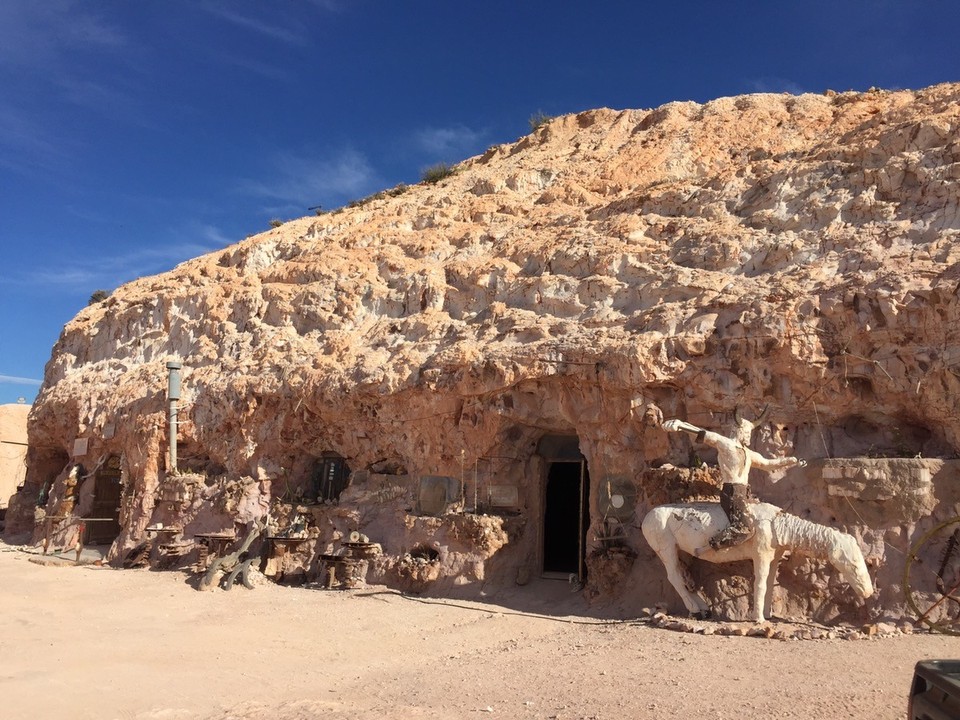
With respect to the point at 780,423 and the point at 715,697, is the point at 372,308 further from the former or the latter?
the point at 715,697

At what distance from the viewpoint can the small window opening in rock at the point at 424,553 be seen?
40.0 ft

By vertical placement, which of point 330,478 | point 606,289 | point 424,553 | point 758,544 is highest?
point 606,289

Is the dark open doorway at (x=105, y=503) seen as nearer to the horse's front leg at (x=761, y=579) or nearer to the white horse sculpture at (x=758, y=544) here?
the white horse sculpture at (x=758, y=544)

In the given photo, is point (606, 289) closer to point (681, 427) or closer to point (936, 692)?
point (681, 427)

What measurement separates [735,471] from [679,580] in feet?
4.98

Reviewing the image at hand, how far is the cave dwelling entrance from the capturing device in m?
12.9

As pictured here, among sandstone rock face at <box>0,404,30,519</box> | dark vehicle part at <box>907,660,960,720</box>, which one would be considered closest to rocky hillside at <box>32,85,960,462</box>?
dark vehicle part at <box>907,660,960,720</box>

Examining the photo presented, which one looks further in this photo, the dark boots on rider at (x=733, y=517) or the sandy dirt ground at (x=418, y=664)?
the dark boots on rider at (x=733, y=517)

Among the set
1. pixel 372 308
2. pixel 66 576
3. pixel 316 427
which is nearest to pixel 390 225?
pixel 372 308

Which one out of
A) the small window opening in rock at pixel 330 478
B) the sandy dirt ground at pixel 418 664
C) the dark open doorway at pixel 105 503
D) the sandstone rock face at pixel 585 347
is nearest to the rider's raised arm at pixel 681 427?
the sandstone rock face at pixel 585 347

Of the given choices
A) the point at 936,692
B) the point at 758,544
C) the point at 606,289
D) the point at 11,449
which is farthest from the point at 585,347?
the point at 11,449

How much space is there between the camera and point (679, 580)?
922 centimetres

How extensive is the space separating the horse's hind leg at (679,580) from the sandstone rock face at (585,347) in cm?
44

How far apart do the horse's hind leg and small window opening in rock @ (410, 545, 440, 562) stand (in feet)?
13.6
